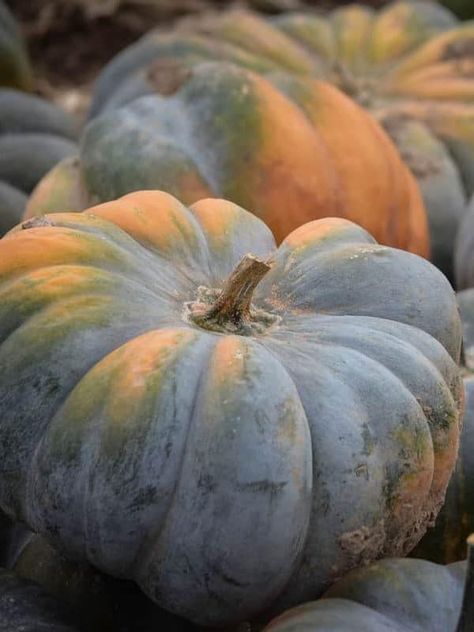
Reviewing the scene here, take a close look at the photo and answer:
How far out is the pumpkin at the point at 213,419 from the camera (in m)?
1.18

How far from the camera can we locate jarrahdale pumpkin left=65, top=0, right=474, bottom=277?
2.26 meters

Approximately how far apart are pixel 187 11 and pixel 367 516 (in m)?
3.35

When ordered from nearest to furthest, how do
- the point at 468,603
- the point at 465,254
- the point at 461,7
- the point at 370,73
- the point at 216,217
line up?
the point at 468,603 → the point at 216,217 → the point at 465,254 → the point at 370,73 → the point at 461,7

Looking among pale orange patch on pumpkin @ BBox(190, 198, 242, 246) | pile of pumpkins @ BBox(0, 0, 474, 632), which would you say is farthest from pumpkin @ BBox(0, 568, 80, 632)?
pale orange patch on pumpkin @ BBox(190, 198, 242, 246)

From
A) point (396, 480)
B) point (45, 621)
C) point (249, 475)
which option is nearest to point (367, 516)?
point (396, 480)

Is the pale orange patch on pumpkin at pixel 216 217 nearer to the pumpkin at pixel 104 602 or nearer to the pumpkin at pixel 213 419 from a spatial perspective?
the pumpkin at pixel 213 419

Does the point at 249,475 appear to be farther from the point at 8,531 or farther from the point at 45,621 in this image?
the point at 8,531

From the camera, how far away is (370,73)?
2992 millimetres

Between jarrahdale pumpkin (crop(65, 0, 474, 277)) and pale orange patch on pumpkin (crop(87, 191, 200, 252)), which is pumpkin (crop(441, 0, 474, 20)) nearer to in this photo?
jarrahdale pumpkin (crop(65, 0, 474, 277))

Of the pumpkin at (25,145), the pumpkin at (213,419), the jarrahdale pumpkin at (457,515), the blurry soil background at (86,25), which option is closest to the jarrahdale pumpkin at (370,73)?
the pumpkin at (25,145)

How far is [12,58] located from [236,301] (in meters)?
2.41

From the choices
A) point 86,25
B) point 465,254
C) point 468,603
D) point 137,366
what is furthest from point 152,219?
point 86,25

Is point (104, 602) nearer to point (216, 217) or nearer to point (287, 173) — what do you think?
point (216, 217)

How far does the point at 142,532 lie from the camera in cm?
120
